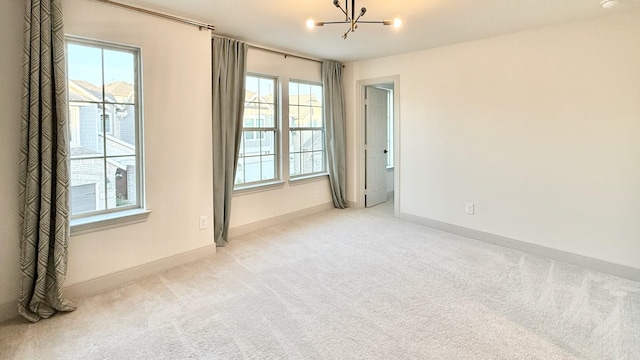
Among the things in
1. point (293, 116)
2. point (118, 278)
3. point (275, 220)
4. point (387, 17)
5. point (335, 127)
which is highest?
point (387, 17)

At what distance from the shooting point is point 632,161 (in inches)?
121

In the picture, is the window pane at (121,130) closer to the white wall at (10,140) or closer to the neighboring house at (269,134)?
the white wall at (10,140)

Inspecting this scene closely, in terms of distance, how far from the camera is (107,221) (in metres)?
2.86

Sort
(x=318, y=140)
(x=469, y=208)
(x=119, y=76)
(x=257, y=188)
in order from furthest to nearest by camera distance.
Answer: (x=318, y=140)
(x=257, y=188)
(x=469, y=208)
(x=119, y=76)

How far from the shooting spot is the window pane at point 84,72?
2713mm

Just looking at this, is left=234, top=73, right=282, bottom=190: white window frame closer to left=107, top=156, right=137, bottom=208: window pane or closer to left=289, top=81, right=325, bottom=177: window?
left=289, top=81, right=325, bottom=177: window

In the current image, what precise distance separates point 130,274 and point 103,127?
1.34 meters

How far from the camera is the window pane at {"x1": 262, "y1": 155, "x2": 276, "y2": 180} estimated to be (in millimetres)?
4723

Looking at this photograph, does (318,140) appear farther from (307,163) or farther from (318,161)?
(307,163)

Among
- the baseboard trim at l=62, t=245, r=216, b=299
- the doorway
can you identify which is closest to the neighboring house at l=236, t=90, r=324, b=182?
the doorway

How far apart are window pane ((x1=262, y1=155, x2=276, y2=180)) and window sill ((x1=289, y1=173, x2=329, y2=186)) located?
313mm

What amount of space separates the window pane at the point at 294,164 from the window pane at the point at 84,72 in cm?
268

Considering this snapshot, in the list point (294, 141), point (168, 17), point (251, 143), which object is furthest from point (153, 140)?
point (294, 141)

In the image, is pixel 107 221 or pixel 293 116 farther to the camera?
pixel 293 116
